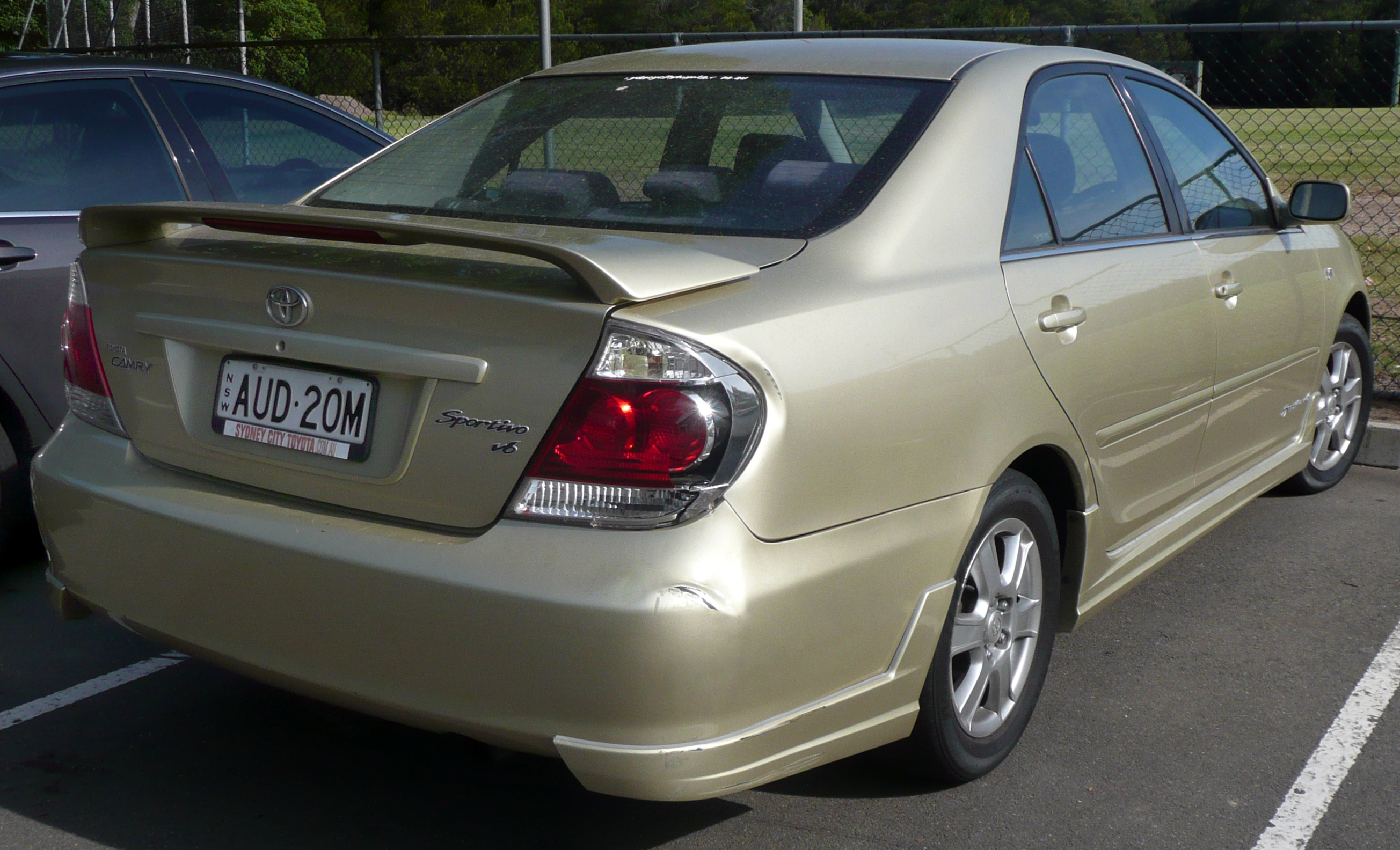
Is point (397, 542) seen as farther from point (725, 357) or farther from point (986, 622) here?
point (986, 622)

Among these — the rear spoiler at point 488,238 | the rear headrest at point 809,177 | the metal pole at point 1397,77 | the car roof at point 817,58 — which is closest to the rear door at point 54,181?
the rear spoiler at point 488,238

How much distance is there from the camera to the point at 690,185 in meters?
2.91

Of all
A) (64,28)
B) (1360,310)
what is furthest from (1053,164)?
(64,28)

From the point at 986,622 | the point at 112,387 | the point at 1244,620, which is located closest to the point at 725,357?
the point at 986,622

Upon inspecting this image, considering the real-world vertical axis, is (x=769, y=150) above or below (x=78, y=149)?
above

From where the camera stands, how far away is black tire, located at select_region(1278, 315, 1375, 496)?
5.06 metres

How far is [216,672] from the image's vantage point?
3.48 meters

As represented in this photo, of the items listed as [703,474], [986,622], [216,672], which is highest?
[703,474]

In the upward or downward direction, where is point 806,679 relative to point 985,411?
downward

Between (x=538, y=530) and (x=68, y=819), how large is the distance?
1338mm

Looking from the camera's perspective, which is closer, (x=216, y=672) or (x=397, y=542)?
(x=397, y=542)

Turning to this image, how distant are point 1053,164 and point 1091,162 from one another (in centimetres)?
25

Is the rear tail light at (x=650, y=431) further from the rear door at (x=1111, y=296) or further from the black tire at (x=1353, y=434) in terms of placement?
the black tire at (x=1353, y=434)

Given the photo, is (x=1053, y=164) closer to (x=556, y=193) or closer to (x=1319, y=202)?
(x=556, y=193)
